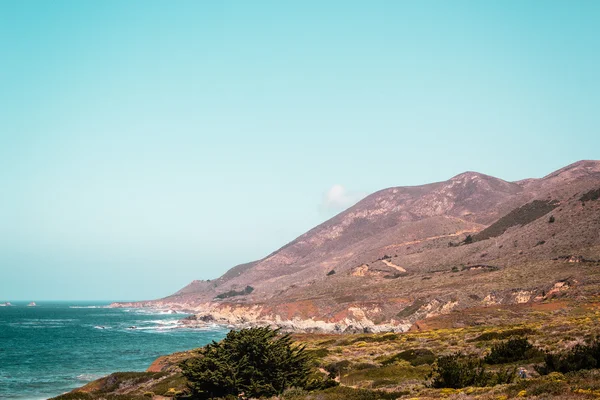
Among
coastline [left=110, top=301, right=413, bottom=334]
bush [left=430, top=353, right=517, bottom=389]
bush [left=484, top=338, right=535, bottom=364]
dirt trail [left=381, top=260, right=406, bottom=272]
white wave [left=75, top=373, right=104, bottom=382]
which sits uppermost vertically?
dirt trail [left=381, top=260, right=406, bottom=272]

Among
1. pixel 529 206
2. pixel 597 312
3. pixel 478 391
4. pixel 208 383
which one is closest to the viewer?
pixel 478 391

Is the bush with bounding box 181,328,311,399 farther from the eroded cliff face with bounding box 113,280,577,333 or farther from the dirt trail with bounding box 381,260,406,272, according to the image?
the dirt trail with bounding box 381,260,406,272

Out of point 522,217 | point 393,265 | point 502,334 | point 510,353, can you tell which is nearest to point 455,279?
point 393,265

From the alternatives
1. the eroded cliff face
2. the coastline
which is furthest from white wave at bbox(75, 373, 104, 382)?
the eroded cliff face

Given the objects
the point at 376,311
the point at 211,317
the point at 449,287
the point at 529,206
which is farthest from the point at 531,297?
the point at 529,206

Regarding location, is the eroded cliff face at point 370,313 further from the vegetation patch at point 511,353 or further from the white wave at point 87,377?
the white wave at point 87,377

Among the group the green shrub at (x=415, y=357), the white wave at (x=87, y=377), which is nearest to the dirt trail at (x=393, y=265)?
the white wave at (x=87, y=377)

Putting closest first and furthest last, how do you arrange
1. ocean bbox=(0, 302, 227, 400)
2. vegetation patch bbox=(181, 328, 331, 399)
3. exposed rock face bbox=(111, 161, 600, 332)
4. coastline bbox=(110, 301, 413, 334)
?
1. vegetation patch bbox=(181, 328, 331, 399)
2. ocean bbox=(0, 302, 227, 400)
3. exposed rock face bbox=(111, 161, 600, 332)
4. coastline bbox=(110, 301, 413, 334)

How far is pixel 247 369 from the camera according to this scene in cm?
2314

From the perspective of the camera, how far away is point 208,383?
2377cm

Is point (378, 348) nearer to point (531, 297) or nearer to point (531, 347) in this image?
point (531, 347)

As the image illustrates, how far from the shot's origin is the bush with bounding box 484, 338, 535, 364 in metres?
26.9

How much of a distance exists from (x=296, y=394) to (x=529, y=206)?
16371 cm

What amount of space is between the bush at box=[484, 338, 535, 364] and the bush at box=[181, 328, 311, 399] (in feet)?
35.6
